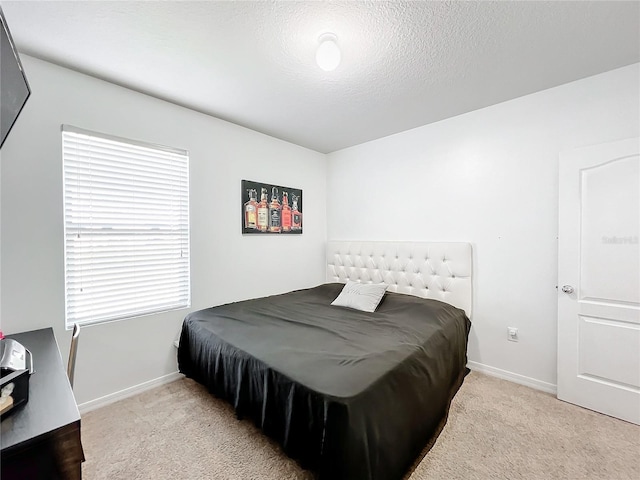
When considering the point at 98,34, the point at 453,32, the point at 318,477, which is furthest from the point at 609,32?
the point at 98,34

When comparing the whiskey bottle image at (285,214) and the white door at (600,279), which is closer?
the white door at (600,279)

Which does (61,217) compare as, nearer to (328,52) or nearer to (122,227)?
(122,227)

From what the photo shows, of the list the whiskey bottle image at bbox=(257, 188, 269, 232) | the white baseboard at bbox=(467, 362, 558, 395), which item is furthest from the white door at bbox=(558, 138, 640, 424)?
the whiskey bottle image at bbox=(257, 188, 269, 232)

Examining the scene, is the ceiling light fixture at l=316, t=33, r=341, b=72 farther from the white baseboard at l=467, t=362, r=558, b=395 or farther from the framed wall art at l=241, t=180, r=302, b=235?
the white baseboard at l=467, t=362, r=558, b=395

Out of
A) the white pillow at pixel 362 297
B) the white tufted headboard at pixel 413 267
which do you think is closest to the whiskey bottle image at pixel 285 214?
the white tufted headboard at pixel 413 267

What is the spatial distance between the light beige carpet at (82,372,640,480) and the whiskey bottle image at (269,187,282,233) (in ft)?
6.28

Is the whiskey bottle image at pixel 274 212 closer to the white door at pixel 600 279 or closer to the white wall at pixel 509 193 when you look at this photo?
the white wall at pixel 509 193

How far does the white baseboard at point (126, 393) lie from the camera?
7.01ft

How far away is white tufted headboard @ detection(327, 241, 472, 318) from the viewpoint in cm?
279

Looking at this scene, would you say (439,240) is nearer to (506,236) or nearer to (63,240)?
(506,236)

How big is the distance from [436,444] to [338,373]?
0.93m

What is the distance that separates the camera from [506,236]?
2609 millimetres

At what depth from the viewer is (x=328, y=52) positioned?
5.54 ft

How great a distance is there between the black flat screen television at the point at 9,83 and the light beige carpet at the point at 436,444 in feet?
6.40
